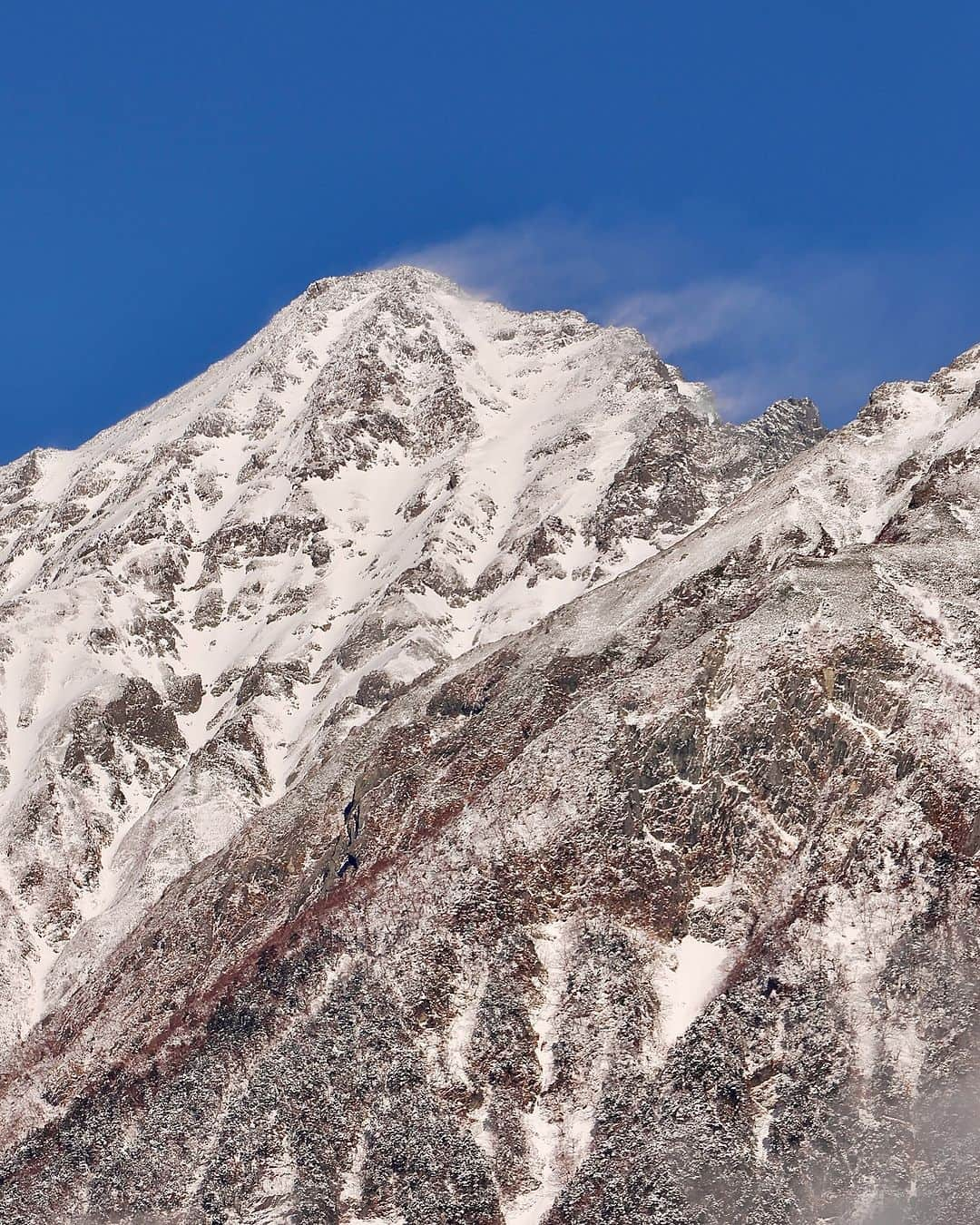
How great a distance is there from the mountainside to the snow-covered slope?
0.53 meters

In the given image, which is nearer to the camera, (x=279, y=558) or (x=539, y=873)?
(x=539, y=873)

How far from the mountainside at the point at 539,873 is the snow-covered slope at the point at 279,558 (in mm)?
532

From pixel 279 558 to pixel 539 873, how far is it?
246 feet

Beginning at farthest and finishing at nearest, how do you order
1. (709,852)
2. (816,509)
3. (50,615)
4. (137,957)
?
1. (50,615)
2. (816,509)
3. (137,957)
4. (709,852)

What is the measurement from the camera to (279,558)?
460 feet

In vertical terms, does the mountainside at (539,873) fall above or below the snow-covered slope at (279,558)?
below

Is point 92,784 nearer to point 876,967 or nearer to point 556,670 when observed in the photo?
point 556,670

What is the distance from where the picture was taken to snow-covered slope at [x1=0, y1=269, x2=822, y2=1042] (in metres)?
104

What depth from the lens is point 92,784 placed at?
109 meters

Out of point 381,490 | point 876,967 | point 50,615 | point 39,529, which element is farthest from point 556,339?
point 876,967

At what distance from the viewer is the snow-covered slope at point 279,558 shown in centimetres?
10362

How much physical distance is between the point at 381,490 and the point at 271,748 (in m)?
47.8

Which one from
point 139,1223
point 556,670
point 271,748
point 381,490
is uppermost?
point 381,490

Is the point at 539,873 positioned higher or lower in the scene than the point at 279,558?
lower
